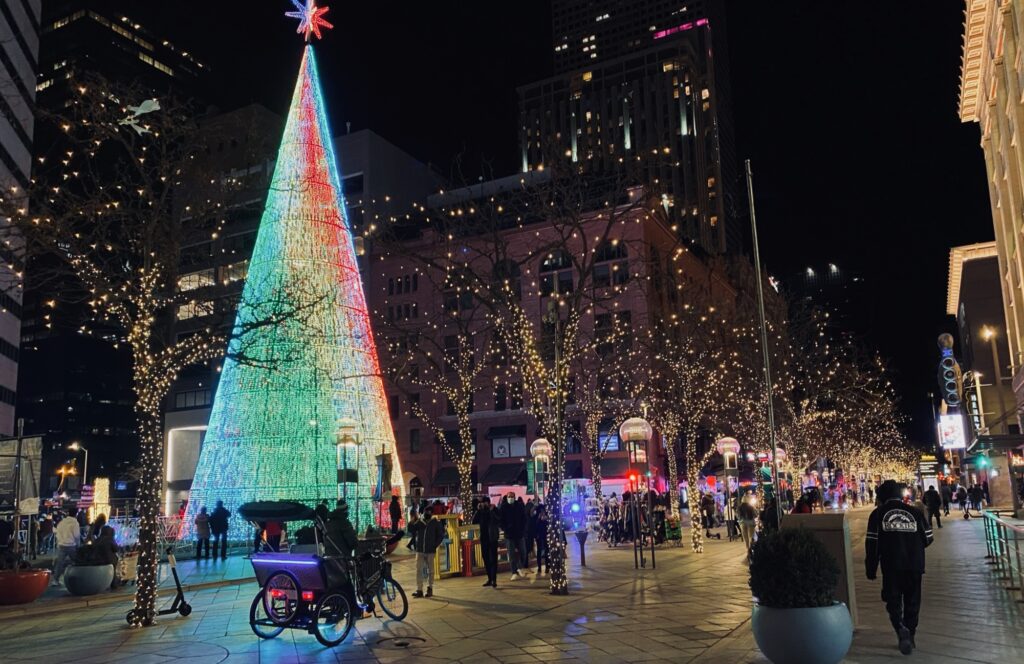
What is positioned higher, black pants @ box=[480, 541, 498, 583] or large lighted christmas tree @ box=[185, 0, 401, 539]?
large lighted christmas tree @ box=[185, 0, 401, 539]

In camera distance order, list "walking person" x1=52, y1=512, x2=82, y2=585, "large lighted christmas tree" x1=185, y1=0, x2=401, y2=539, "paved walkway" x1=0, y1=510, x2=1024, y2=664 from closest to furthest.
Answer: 1. "paved walkway" x1=0, y1=510, x2=1024, y2=664
2. "walking person" x1=52, y1=512, x2=82, y2=585
3. "large lighted christmas tree" x1=185, y1=0, x2=401, y2=539

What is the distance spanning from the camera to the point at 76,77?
15133 millimetres

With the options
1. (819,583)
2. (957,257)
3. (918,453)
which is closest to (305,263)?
(819,583)

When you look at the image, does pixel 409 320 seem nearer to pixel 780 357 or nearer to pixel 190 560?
pixel 780 357

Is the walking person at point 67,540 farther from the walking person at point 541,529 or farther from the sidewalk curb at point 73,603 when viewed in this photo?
the walking person at point 541,529

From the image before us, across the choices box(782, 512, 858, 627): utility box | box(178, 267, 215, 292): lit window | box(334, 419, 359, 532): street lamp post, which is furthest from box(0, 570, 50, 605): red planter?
box(782, 512, 858, 627): utility box

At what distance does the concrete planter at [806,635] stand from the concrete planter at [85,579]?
1540 cm

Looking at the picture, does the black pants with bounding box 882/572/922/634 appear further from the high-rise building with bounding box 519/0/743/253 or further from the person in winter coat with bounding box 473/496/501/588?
the high-rise building with bounding box 519/0/743/253

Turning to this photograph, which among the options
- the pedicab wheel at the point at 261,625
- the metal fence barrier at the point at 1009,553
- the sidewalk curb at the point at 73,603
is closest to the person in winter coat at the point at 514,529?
the sidewalk curb at the point at 73,603

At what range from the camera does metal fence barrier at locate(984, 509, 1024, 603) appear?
41.0 feet

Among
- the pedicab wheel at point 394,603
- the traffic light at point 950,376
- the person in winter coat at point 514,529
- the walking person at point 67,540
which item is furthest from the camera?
the traffic light at point 950,376

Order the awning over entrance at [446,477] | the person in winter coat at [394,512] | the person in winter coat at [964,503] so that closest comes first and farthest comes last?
the person in winter coat at [394,512]
the person in winter coat at [964,503]
the awning over entrance at [446,477]

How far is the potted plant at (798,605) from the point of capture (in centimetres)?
782

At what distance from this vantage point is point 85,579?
17641 millimetres
